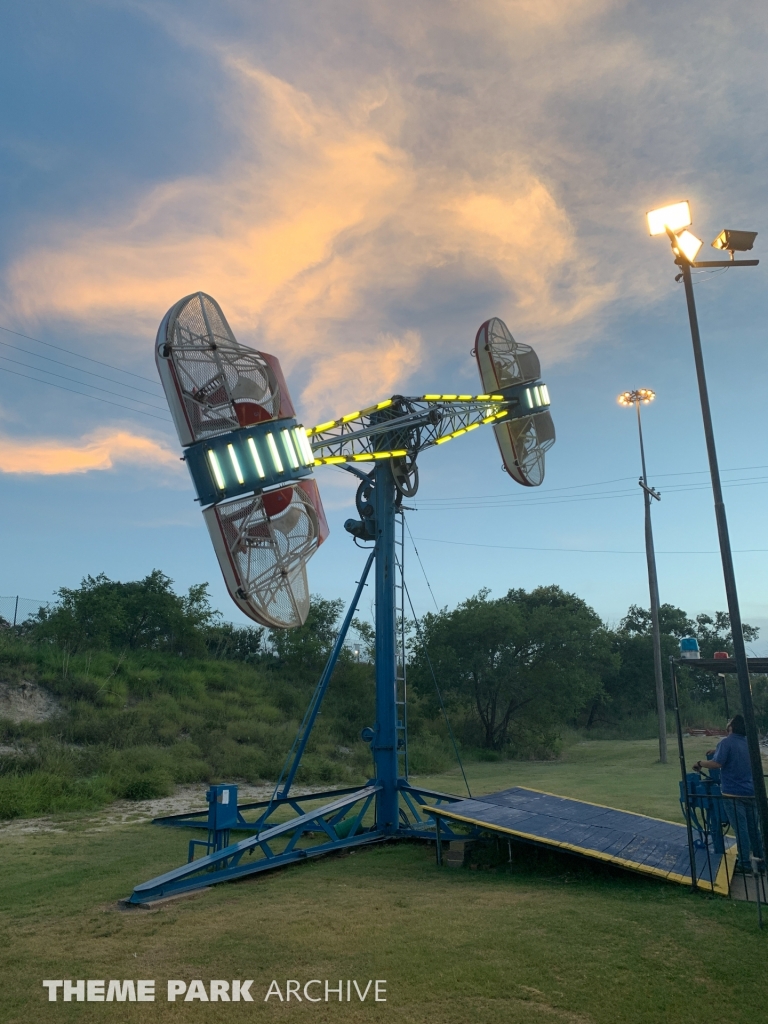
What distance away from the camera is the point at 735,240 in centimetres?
749

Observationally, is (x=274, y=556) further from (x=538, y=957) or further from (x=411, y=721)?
(x=411, y=721)

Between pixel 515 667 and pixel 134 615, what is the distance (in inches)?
728

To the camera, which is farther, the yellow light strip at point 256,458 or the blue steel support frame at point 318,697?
the blue steel support frame at point 318,697

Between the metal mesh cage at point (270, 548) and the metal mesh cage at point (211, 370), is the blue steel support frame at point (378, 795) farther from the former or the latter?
the metal mesh cage at point (211, 370)

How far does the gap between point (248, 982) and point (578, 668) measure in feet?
101

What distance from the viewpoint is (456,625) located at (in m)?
34.8

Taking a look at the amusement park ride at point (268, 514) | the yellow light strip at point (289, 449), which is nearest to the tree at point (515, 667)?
the amusement park ride at point (268, 514)

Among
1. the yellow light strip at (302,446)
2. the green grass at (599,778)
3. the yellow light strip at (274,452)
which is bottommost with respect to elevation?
the green grass at (599,778)

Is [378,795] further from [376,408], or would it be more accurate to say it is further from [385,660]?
[376,408]

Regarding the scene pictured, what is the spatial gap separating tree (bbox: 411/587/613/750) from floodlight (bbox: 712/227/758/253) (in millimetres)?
27328

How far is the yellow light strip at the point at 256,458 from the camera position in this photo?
327 inches

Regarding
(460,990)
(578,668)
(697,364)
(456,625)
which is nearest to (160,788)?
(460,990)

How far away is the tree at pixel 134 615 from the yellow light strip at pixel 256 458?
25792 mm

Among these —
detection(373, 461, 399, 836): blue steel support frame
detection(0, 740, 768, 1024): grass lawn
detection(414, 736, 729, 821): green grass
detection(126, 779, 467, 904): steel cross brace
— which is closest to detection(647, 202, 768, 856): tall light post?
detection(0, 740, 768, 1024): grass lawn
